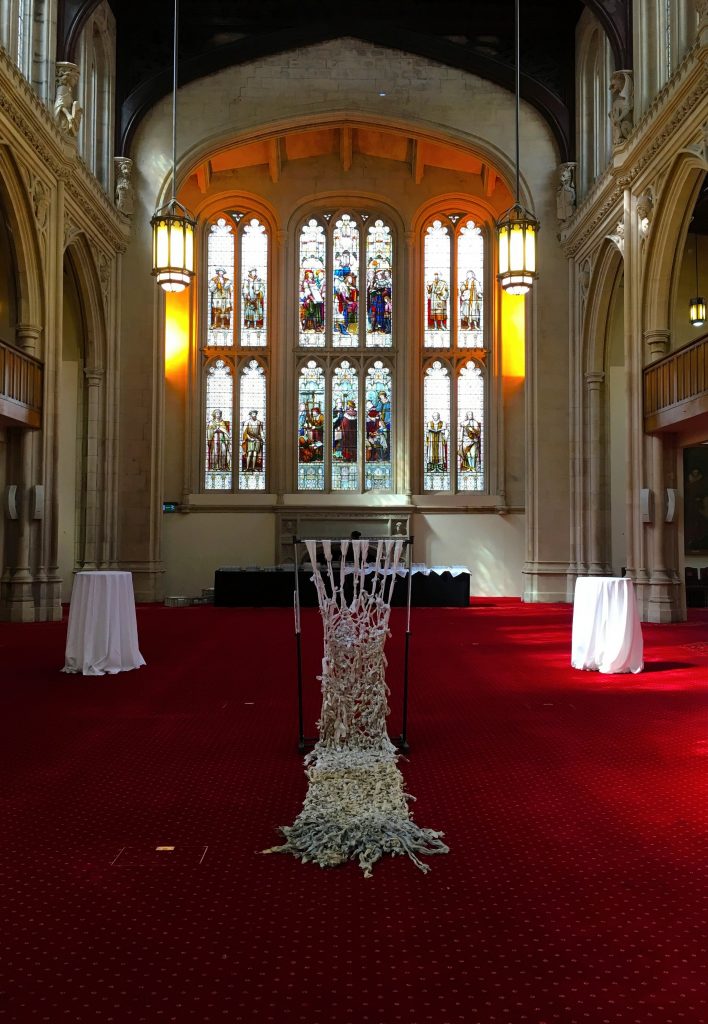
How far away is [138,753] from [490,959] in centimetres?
268

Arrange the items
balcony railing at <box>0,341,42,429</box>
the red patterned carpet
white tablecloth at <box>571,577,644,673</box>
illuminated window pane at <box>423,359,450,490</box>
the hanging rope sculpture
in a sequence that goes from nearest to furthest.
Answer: the red patterned carpet, the hanging rope sculpture, white tablecloth at <box>571,577,644,673</box>, balcony railing at <box>0,341,42,429</box>, illuminated window pane at <box>423,359,450,490</box>

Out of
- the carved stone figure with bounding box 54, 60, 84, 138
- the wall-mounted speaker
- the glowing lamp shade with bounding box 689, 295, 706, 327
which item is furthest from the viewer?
the glowing lamp shade with bounding box 689, 295, 706, 327

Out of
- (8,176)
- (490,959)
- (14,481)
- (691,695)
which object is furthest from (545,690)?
(8,176)

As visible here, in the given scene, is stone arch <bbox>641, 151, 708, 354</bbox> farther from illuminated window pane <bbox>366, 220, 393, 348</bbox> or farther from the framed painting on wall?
illuminated window pane <bbox>366, 220, 393, 348</bbox>

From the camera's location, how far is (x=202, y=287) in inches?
714

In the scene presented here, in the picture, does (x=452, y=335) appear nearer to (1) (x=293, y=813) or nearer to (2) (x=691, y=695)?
(2) (x=691, y=695)

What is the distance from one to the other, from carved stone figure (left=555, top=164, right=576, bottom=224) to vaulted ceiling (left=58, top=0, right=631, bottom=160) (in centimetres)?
27

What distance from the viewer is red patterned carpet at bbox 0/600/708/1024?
2137 millimetres

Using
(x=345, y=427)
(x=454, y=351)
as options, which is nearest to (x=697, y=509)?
(x=454, y=351)

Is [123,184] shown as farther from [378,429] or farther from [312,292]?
[378,429]

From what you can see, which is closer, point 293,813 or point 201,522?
point 293,813

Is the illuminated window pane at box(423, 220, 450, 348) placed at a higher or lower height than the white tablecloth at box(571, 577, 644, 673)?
higher

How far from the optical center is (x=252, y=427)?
18.0m

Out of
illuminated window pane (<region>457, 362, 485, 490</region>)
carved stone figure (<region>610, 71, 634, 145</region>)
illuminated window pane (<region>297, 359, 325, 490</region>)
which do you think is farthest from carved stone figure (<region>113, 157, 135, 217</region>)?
carved stone figure (<region>610, 71, 634, 145</region>)
